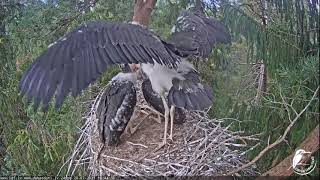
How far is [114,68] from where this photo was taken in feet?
6.16

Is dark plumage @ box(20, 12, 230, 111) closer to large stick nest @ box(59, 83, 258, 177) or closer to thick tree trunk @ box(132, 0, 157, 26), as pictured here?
thick tree trunk @ box(132, 0, 157, 26)

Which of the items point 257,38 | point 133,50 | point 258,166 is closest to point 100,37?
point 133,50

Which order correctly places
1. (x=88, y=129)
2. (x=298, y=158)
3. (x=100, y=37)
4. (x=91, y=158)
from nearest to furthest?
(x=298, y=158)
(x=100, y=37)
(x=91, y=158)
(x=88, y=129)

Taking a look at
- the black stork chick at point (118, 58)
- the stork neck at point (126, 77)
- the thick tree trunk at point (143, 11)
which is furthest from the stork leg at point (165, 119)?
the thick tree trunk at point (143, 11)

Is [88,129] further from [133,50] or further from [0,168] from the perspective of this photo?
[133,50]

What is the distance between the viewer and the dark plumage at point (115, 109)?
5.20 ft

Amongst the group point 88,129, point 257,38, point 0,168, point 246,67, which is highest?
point 257,38

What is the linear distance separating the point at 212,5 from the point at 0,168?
0.90 m

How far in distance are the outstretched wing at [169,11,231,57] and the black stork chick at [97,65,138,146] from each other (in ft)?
0.70

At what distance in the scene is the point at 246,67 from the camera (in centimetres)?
161

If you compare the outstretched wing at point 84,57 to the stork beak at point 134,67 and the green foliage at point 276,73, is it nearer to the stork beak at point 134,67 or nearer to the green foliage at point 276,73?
the green foliage at point 276,73

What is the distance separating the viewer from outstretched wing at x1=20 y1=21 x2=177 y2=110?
1.13 m

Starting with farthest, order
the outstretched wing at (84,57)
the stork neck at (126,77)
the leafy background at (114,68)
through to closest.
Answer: the stork neck at (126,77)
the leafy background at (114,68)
the outstretched wing at (84,57)

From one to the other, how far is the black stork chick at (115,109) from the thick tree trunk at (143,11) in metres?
0.20
